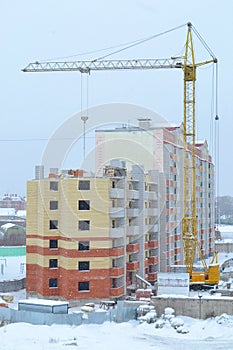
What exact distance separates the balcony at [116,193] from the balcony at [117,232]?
134 cm

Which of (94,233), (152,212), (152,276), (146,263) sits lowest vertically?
(152,276)

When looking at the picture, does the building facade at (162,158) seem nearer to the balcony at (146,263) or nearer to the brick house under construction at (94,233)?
the brick house under construction at (94,233)

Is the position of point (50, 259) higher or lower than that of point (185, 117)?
lower

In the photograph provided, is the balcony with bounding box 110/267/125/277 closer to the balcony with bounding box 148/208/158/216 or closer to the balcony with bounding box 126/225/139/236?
the balcony with bounding box 126/225/139/236

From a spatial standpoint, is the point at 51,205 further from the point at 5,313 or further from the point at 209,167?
the point at 209,167

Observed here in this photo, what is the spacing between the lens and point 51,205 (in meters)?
23.2

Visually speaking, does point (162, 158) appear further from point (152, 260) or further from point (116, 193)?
point (116, 193)

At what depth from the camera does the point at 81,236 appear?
22281mm

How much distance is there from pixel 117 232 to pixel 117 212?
2.71 ft

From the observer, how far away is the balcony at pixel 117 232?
2272 centimetres

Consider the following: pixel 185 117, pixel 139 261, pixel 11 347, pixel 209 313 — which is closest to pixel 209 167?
pixel 185 117

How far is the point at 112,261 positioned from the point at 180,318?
5.44m

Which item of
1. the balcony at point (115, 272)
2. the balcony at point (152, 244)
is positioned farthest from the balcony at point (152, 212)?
the balcony at point (115, 272)

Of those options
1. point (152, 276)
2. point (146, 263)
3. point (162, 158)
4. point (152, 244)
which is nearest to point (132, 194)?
point (146, 263)
